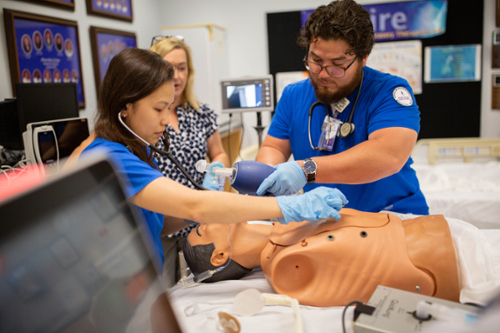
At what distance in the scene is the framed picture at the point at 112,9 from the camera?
3182mm

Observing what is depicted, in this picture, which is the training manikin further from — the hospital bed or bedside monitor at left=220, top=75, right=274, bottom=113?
the hospital bed

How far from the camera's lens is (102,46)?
3.31 metres

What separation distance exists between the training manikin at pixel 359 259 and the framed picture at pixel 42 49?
7.14 feet

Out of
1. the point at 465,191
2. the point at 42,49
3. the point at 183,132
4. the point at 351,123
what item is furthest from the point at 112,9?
the point at 465,191

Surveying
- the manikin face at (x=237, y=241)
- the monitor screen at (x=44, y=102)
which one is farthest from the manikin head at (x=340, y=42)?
the monitor screen at (x=44, y=102)

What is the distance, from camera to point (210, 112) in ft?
7.23

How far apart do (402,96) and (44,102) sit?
6.04 feet

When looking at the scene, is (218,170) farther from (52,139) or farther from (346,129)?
(52,139)

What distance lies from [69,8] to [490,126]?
427 centimetres

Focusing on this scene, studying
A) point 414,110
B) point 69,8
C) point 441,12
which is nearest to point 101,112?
point 414,110

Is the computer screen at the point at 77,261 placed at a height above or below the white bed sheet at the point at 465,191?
above

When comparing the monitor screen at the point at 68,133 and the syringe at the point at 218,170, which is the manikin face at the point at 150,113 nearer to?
the syringe at the point at 218,170

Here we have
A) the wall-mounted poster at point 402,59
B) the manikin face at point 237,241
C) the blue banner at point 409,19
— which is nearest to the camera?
the manikin face at point 237,241

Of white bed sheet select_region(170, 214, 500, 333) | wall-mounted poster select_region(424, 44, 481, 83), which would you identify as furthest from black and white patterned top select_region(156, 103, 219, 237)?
wall-mounted poster select_region(424, 44, 481, 83)
